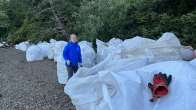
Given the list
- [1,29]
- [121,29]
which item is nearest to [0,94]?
[121,29]

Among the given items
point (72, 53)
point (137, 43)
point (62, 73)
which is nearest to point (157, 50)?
point (137, 43)

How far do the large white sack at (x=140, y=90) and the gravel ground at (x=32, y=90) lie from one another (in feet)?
7.18

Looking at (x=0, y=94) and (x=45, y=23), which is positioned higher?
(x=0, y=94)

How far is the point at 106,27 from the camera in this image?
16562 millimetres

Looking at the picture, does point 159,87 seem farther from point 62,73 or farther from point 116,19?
point 116,19

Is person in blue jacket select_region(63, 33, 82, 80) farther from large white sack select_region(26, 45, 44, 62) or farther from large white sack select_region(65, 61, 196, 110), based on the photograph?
large white sack select_region(26, 45, 44, 62)

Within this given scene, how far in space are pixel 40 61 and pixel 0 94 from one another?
282 inches

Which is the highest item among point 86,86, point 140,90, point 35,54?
point 140,90

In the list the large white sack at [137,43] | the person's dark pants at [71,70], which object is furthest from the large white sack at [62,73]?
the large white sack at [137,43]

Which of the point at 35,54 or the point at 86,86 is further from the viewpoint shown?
the point at 35,54

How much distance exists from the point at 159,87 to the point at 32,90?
18.4ft

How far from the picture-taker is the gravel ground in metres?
8.85

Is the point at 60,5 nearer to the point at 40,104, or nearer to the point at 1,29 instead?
the point at 40,104

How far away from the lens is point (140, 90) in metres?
5.94
